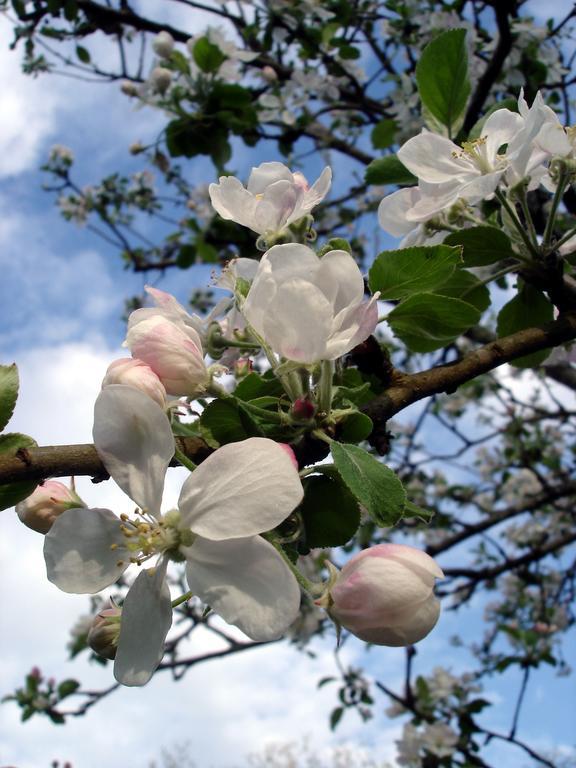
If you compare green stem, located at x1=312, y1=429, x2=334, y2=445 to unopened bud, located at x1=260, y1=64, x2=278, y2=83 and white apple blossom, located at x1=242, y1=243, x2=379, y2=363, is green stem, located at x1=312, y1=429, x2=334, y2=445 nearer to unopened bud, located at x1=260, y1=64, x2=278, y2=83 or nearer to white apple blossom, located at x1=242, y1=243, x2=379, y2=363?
white apple blossom, located at x1=242, y1=243, x2=379, y2=363

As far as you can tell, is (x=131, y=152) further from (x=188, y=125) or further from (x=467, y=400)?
(x=467, y=400)

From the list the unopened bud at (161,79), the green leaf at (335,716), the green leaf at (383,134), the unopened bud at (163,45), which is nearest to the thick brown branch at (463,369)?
the green leaf at (383,134)

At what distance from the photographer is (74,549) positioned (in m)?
0.70

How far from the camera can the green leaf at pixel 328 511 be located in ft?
2.51

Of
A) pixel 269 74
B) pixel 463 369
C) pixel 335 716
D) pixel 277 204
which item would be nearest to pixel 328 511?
pixel 463 369

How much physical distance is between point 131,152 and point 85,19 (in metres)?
1.13

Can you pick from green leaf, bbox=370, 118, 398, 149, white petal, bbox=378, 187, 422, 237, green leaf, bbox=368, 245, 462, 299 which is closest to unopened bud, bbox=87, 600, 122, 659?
green leaf, bbox=368, 245, 462, 299

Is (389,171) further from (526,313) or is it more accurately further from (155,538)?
(155,538)

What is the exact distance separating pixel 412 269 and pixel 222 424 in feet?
0.99

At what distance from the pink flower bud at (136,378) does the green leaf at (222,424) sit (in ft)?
0.16

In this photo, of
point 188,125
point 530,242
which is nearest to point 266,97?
point 188,125

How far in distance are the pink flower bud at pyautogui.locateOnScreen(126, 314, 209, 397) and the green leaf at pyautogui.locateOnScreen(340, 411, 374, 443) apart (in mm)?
165

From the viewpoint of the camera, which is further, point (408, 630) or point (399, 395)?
point (399, 395)

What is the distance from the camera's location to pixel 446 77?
3.91ft
